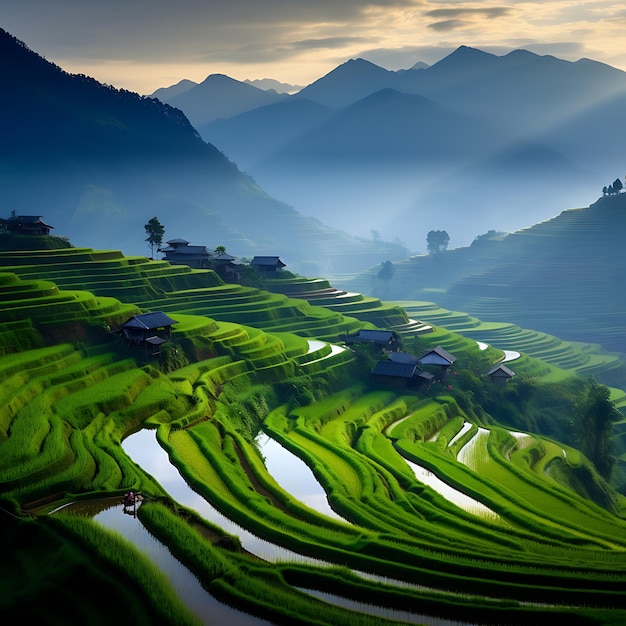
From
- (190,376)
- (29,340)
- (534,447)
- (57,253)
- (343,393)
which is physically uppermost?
(57,253)

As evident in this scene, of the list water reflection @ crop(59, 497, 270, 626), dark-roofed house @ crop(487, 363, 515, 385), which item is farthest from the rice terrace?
dark-roofed house @ crop(487, 363, 515, 385)

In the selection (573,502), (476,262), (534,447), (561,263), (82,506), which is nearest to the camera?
(82,506)

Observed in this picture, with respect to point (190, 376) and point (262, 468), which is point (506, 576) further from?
point (190, 376)

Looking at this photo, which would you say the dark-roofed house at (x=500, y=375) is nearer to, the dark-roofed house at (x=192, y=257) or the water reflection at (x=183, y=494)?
the dark-roofed house at (x=192, y=257)

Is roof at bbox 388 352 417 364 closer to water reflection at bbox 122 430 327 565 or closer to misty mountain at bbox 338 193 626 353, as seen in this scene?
water reflection at bbox 122 430 327 565

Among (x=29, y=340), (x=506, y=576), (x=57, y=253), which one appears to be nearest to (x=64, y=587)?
(x=506, y=576)

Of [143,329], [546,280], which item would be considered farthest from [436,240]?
[143,329]
